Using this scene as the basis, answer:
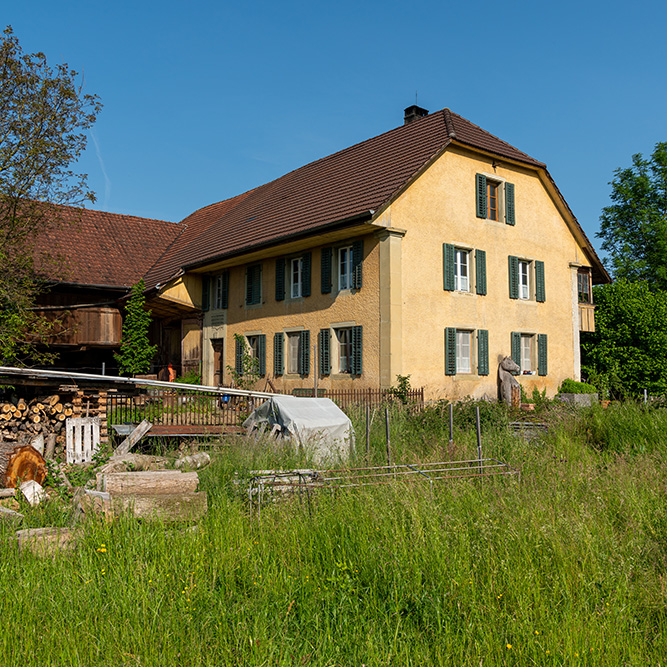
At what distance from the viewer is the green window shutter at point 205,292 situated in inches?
960

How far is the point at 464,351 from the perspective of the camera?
1938 centimetres

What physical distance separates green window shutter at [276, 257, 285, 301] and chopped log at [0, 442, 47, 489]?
12.1 meters

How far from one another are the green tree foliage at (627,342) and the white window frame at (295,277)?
10561 mm

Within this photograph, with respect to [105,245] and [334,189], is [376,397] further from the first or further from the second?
[105,245]

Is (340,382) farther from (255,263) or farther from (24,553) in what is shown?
(24,553)

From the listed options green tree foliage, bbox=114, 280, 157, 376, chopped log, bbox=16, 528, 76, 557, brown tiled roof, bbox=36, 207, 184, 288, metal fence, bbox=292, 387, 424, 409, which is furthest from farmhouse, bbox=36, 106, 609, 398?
chopped log, bbox=16, 528, 76, 557

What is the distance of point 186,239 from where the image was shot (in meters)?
28.2

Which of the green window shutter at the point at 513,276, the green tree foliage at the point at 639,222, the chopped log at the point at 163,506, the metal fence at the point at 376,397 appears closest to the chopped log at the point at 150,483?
the chopped log at the point at 163,506

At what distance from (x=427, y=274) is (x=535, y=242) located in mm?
5345

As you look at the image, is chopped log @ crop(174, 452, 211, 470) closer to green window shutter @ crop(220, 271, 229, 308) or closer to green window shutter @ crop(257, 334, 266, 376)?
green window shutter @ crop(257, 334, 266, 376)

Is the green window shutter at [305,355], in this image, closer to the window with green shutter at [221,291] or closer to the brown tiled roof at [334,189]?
the brown tiled roof at [334,189]

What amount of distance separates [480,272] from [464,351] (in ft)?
7.83

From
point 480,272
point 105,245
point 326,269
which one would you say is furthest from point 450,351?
point 105,245

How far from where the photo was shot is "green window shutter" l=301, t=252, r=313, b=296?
19969 millimetres
